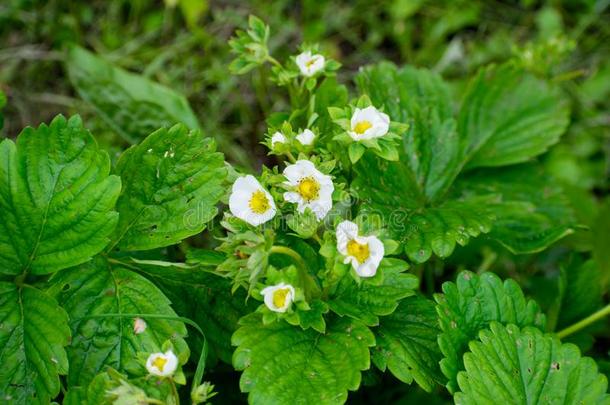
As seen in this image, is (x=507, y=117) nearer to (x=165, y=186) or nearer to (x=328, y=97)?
(x=328, y=97)

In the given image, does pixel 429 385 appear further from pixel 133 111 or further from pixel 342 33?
pixel 342 33

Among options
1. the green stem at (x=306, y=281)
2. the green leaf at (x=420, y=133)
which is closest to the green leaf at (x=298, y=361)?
the green stem at (x=306, y=281)

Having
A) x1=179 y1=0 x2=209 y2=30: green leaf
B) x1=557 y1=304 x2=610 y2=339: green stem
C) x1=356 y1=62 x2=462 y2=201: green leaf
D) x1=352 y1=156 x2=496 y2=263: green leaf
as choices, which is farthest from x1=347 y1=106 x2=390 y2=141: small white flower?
x1=179 y1=0 x2=209 y2=30: green leaf

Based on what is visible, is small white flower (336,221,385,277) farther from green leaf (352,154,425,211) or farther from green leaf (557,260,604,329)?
green leaf (557,260,604,329)

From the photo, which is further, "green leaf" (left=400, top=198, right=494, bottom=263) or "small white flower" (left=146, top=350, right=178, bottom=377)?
"green leaf" (left=400, top=198, right=494, bottom=263)

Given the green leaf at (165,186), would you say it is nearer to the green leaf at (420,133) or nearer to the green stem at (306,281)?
the green stem at (306,281)

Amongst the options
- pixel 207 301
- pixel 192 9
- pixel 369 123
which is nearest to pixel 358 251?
pixel 369 123
